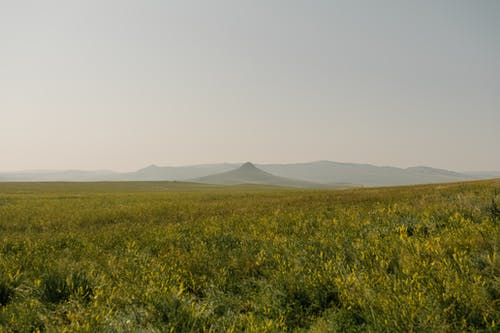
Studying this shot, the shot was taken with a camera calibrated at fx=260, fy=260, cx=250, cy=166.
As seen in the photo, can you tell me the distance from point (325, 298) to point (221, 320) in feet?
4.93

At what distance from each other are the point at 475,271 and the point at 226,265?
12.7ft

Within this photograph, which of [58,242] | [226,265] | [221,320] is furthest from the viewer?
[58,242]

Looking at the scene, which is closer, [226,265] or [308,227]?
[226,265]

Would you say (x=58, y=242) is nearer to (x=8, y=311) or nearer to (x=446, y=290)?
(x=8, y=311)

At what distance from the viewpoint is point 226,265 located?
514 cm

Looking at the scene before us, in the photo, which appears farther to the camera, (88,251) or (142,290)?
(88,251)

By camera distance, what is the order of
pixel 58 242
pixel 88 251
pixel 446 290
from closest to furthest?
pixel 446 290, pixel 88 251, pixel 58 242

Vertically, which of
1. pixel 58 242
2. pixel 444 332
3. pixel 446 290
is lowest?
pixel 58 242

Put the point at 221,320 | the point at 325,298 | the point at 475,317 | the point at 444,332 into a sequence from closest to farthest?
the point at 444,332, the point at 475,317, the point at 221,320, the point at 325,298

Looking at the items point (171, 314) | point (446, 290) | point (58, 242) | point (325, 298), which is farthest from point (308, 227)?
point (58, 242)

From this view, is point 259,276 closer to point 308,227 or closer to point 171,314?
point 171,314

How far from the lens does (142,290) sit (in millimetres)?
3857

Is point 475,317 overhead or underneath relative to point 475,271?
underneath

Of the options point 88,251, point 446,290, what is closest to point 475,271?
point 446,290
